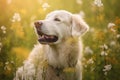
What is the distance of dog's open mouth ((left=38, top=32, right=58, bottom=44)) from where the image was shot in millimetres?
8828

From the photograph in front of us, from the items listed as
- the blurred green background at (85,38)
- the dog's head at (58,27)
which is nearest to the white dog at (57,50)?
the dog's head at (58,27)

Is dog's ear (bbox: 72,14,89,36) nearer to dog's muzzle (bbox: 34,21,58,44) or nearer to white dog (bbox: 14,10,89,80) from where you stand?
white dog (bbox: 14,10,89,80)

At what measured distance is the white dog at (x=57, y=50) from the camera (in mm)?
9047

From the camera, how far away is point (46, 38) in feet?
29.5

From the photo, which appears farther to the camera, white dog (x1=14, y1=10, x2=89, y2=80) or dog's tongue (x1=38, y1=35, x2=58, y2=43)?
white dog (x1=14, y1=10, x2=89, y2=80)

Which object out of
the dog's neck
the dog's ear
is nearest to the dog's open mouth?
the dog's neck

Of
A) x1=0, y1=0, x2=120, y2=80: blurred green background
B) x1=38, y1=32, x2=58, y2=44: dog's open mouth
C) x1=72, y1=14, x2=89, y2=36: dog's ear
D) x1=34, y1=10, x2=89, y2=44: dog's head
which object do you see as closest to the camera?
x1=38, y1=32, x2=58, y2=44: dog's open mouth

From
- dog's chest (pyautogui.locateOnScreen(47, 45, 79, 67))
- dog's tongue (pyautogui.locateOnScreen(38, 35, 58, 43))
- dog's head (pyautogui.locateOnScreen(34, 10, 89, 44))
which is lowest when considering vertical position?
dog's chest (pyautogui.locateOnScreen(47, 45, 79, 67))

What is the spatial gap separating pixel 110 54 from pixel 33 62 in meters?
1.57

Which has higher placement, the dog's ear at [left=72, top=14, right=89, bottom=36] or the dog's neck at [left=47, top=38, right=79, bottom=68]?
the dog's ear at [left=72, top=14, right=89, bottom=36]

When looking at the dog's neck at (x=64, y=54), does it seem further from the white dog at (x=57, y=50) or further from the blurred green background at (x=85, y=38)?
the blurred green background at (x=85, y=38)

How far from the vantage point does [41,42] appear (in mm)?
8773

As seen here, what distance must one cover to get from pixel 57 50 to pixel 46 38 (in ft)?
1.48

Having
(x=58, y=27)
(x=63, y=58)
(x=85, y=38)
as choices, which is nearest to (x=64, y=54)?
(x=63, y=58)
